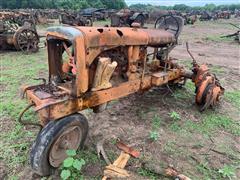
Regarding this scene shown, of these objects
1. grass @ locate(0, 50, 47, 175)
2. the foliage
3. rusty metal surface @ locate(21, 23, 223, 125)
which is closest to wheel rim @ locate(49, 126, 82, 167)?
rusty metal surface @ locate(21, 23, 223, 125)

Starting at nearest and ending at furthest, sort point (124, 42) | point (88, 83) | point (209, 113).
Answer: point (88, 83)
point (124, 42)
point (209, 113)

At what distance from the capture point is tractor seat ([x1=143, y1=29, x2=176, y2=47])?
4375 mm

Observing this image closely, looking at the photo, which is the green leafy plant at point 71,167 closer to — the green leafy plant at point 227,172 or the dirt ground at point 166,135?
the dirt ground at point 166,135

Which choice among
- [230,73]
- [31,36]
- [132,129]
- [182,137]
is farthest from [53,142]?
[31,36]

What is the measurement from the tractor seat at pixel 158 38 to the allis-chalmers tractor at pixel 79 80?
16 millimetres

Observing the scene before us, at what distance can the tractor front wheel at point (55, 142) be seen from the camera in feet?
9.76

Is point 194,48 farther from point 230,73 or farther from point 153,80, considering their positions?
Answer: point 153,80

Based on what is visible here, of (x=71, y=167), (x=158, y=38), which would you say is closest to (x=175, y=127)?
(x=158, y=38)

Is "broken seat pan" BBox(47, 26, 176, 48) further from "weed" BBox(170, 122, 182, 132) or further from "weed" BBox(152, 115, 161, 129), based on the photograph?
"weed" BBox(170, 122, 182, 132)

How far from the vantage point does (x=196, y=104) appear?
5246mm

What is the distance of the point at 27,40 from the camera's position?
9.86 m

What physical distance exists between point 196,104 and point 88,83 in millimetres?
2606

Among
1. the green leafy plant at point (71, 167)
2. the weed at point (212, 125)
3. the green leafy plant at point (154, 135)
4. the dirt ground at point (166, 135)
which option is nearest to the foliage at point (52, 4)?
the dirt ground at point (166, 135)

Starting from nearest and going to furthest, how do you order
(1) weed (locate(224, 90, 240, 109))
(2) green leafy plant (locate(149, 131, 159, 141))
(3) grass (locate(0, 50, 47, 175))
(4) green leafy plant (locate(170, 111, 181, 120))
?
1. (3) grass (locate(0, 50, 47, 175))
2. (2) green leafy plant (locate(149, 131, 159, 141))
3. (4) green leafy plant (locate(170, 111, 181, 120))
4. (1) weed (locate(224, 90, 240, 109))
